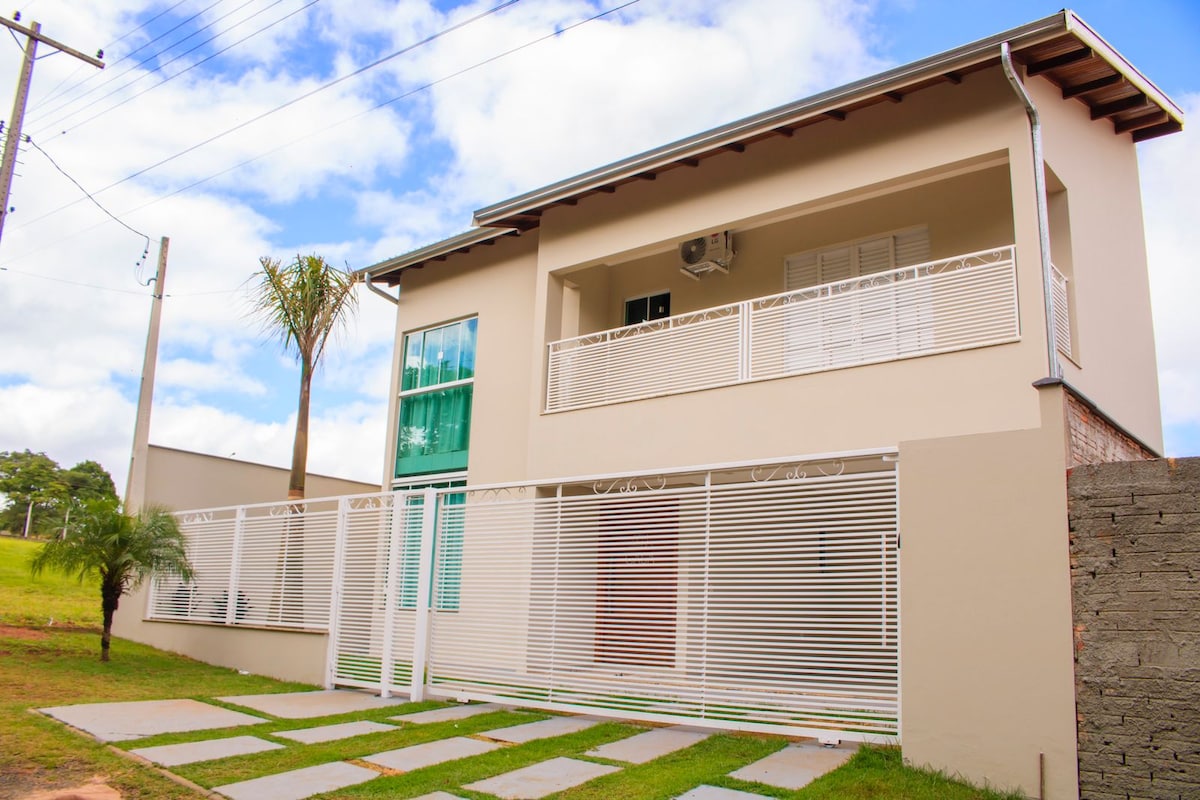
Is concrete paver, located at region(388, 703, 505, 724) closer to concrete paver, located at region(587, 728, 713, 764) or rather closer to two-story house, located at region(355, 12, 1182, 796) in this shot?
two-story house, located at region(355, 12, 1182, 796)

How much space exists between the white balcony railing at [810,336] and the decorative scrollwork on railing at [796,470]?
1.04 meters

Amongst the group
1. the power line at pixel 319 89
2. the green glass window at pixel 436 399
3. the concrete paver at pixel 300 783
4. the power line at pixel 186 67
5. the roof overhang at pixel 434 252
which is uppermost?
the power line at pixel 186 67

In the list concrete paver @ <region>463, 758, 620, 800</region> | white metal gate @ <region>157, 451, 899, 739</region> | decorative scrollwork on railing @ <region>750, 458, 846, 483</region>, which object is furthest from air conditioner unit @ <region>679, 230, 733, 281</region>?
concrete paver @ <region>463, 758, 620, 800</region>

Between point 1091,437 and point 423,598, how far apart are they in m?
6.46

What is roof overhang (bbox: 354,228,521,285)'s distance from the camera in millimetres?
13482

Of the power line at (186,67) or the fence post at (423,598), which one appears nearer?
the fence post at (423,598)

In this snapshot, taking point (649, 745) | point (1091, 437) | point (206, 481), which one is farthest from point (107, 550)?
point (1091, 437)

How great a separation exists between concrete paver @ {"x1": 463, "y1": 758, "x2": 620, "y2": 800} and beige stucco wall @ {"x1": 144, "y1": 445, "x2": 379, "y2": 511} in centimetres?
1107

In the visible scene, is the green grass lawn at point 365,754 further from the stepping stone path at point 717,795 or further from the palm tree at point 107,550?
the palm tree at point 107,550


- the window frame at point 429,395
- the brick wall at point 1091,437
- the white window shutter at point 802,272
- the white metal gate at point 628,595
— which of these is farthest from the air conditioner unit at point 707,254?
the brick wall at point 1091,437

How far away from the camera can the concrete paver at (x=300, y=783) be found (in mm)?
5465

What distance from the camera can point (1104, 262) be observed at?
10078 mm

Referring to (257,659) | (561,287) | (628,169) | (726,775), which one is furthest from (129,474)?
(726,775)

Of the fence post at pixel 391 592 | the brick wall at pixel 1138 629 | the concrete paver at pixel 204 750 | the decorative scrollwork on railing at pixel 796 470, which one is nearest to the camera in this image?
the brick wall at pixel 1138 629
